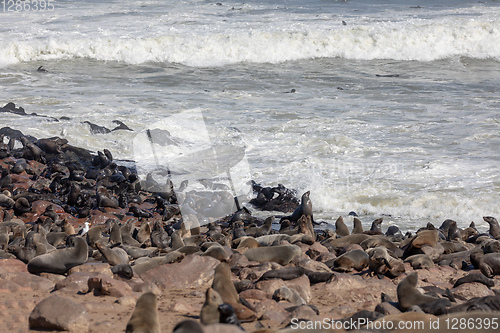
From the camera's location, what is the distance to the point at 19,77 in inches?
715

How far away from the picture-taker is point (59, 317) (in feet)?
10.8

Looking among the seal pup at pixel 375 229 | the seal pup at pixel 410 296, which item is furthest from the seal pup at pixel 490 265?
the seal pup at pixel 375 229

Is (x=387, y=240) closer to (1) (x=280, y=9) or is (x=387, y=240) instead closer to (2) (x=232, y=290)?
(2) (x=232, y=290)

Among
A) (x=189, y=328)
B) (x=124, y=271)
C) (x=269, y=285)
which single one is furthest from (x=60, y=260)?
(x=189, y=328)

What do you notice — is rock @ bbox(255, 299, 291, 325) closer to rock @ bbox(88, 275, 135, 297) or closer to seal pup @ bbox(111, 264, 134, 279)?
rock @ bbox(88, 275, 135, 297)

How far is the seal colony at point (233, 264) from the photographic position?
3.66m

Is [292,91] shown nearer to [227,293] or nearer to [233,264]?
[233,264]

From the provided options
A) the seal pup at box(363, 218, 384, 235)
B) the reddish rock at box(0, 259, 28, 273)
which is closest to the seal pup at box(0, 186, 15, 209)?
the reddish rock at box(0, 259, 28, 273)

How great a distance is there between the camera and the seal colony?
12.0 ft

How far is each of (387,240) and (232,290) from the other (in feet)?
8.89

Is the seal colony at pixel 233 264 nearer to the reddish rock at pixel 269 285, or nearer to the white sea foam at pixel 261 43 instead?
the reddish rock at pixel 269 285

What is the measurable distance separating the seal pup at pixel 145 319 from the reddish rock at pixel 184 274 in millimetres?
1323

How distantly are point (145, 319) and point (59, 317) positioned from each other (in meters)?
0.70

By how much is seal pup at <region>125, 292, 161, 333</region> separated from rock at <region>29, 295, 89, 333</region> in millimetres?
430
